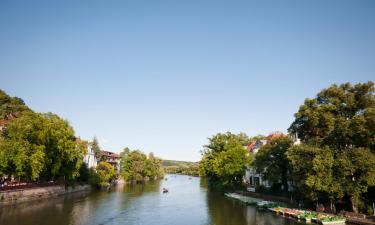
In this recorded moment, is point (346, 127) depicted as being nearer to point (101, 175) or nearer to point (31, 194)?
point (31, 194)

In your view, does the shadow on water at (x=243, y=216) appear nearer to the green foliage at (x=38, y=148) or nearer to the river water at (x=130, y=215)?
the river water at (x=130, y=215)

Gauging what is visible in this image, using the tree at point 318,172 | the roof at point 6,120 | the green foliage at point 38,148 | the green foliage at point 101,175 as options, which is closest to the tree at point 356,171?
the tree at point 318,172

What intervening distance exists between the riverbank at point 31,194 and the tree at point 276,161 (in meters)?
44.9

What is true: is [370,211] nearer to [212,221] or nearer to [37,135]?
[212,221]

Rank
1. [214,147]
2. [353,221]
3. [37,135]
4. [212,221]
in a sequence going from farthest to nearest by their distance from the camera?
[214,147] < [37,135] < [212,221] < [353,221]

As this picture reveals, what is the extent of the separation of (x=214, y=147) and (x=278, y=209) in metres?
57.2

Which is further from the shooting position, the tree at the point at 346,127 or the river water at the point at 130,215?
the river water at the point at 130,215

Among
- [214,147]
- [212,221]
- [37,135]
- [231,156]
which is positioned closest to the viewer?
[212,221]

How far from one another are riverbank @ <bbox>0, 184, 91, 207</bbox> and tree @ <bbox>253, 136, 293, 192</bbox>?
4487cm

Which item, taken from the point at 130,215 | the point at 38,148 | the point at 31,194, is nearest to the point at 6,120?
the point at 38,148

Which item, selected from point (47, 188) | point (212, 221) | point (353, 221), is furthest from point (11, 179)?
point (353, 221)

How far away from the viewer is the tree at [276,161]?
55.7 m

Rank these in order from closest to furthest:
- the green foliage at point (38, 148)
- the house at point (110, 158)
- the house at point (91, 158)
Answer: the green foliage at point (38, 148), the house at point (91, 158), the house at point (110, 158)

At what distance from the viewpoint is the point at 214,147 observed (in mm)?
104875
